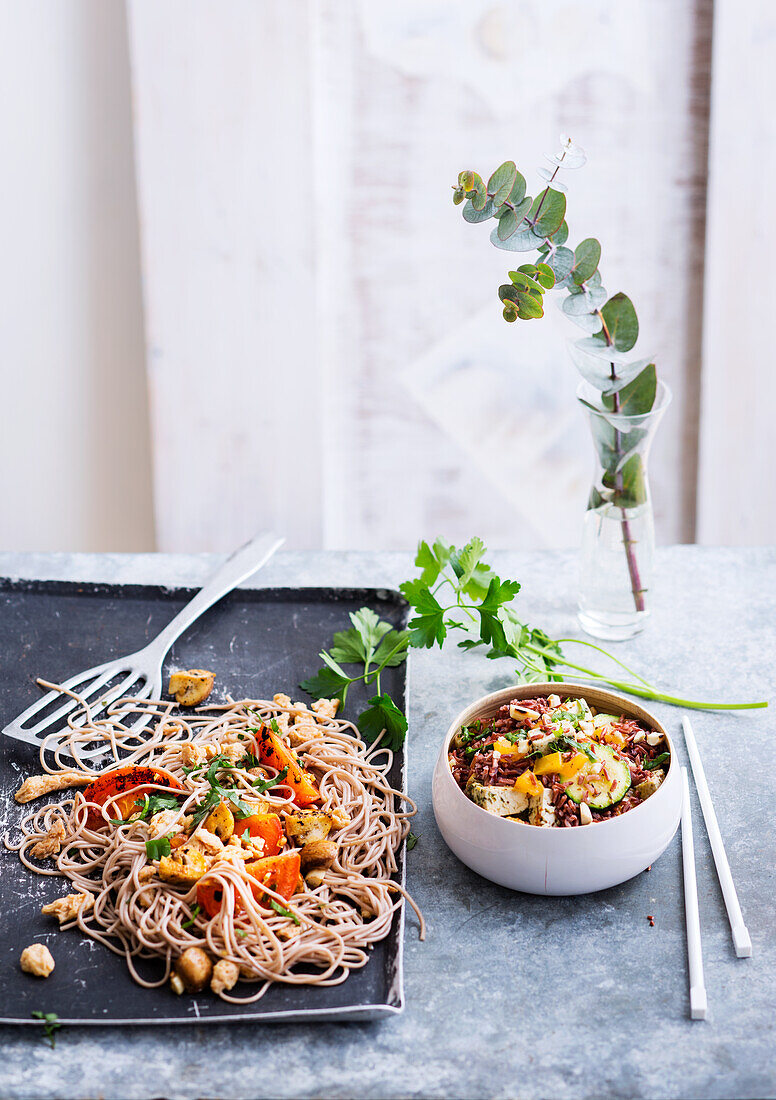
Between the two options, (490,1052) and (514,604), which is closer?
(490,1052)

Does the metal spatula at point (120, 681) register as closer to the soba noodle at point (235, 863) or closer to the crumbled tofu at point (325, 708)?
the soba noodle at point (235, 863)

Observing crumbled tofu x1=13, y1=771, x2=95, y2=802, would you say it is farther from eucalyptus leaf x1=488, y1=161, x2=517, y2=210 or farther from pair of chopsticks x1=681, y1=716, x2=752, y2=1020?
eucalyptus leaf x1=488, y1=161, x2=517, y2=210

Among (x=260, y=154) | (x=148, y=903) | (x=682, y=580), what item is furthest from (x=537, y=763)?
(x=260, y=154)

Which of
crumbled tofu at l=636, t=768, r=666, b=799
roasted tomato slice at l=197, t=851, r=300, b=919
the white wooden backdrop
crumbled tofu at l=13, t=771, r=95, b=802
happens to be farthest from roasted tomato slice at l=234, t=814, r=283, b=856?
the white wooden backdrop

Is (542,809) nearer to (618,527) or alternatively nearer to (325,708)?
(325,708)

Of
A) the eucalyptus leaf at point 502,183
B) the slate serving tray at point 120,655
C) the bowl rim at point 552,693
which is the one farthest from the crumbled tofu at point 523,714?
the eucalyptus leaf at point 502,183

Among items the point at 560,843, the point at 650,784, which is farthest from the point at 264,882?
→ the point at 650,784

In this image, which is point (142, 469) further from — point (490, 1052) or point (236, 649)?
point (490, 1052)
